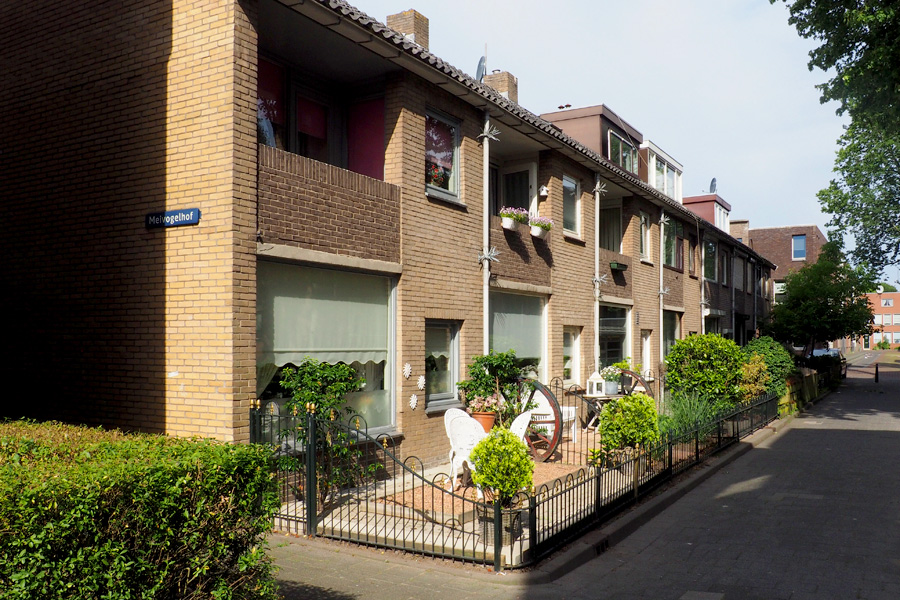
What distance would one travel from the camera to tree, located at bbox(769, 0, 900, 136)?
14891mm

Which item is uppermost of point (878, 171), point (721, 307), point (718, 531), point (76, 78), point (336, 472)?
point (878, 171)

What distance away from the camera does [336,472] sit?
8328 mm

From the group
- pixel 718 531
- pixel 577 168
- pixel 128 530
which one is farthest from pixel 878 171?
pixel 128 530

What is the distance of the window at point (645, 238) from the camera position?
2223 centimetres

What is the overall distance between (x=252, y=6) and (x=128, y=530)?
21.7ft

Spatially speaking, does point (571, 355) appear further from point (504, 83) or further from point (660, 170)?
point (660, 170)

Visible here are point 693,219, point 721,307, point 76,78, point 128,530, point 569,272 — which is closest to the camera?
point 128,530

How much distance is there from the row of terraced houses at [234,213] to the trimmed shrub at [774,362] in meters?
10.8

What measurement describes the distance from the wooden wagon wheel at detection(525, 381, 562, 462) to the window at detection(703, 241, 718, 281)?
17956 mm

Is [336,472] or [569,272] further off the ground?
[569,272]

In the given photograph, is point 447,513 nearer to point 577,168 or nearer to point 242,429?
point 242,429

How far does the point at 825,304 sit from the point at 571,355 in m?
21.0

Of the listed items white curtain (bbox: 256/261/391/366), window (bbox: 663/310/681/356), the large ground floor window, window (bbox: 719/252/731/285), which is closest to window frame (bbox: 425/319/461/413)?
the large ground floor window

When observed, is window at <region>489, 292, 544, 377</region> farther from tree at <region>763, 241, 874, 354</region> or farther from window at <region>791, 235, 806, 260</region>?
window at <region>791, 235, 806, 260</region>
